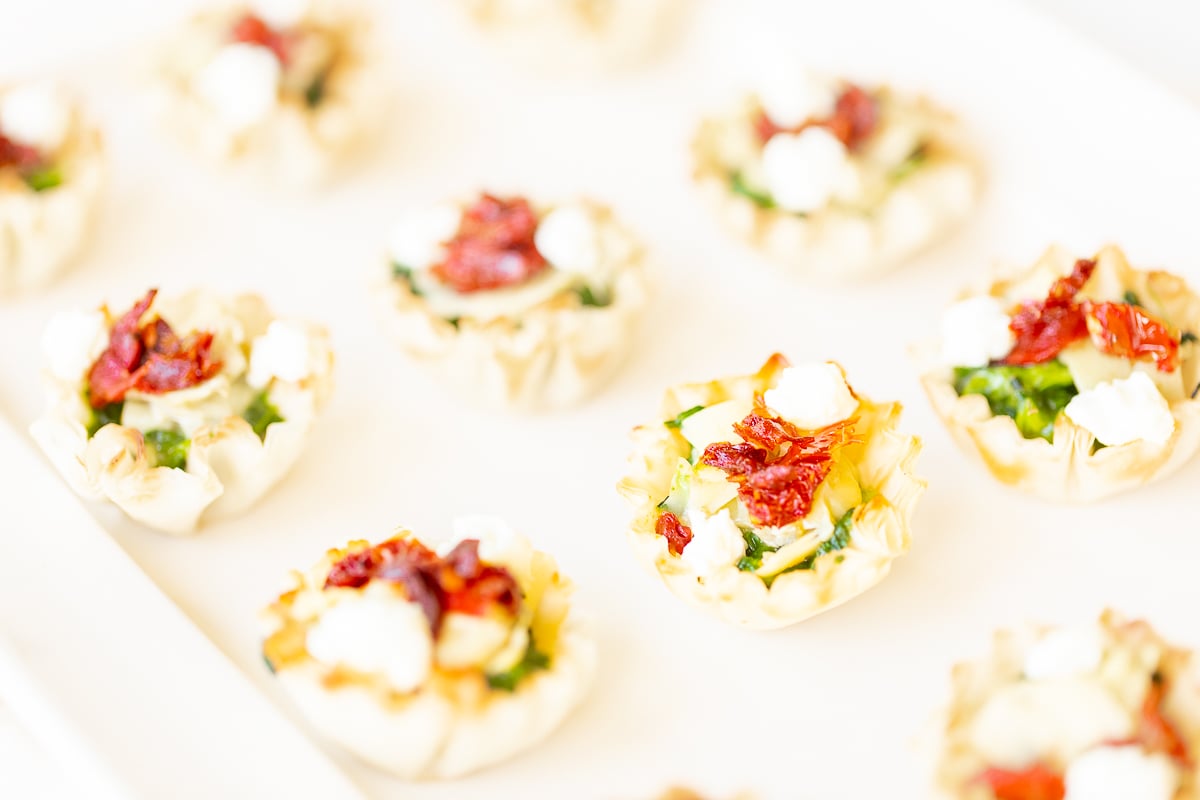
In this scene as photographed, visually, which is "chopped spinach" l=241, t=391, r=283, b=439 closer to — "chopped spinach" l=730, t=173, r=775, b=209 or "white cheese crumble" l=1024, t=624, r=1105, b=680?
"chopped spinach" l=730, t=173, r=775, b=209

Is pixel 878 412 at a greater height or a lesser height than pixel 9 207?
lesser

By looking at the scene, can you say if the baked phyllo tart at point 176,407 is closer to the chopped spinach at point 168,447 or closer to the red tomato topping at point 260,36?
the chopped spinach at point 168,447

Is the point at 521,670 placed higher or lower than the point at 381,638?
lower

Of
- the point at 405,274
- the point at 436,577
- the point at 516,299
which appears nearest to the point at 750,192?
the point at 516,299

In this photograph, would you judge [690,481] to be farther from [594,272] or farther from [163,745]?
[163,745]

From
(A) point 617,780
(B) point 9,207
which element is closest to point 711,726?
(A) point 617,780

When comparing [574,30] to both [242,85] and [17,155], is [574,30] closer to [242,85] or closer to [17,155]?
[242,85]

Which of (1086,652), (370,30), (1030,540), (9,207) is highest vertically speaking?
(9,207)

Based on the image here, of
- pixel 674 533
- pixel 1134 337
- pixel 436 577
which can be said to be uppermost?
pixel 436 577
